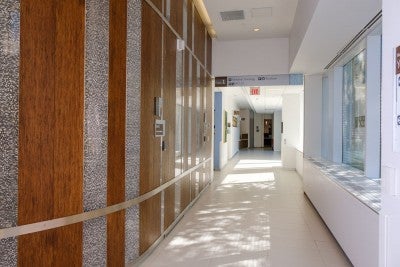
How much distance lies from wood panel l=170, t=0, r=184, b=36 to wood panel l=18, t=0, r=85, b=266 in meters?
2.16

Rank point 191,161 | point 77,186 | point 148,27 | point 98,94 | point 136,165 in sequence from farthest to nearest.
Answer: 1. point 191,161
2. point 148,27
3. point 136,165
4. point 98,94
5. point 77,186

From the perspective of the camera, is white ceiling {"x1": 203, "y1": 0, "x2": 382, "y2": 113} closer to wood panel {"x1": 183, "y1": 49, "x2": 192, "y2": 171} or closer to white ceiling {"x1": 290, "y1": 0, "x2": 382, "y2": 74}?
white ceiling {"x1": 290, "y1": 0, "x2": 382, "y2": 74}

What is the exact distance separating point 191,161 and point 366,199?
3.13 m

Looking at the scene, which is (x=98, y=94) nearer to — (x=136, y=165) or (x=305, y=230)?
(x=136, y=165)

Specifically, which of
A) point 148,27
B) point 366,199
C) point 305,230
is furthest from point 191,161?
point 366,199

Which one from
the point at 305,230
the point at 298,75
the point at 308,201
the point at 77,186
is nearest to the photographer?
the point at 77,186

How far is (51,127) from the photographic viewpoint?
2066 mm

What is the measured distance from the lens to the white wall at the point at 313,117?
21.5 ft

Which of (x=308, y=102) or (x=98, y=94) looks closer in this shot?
(x=98, y=94)

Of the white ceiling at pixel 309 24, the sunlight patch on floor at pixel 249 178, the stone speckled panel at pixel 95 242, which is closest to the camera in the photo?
the stone speckled panel at pixel 95 242

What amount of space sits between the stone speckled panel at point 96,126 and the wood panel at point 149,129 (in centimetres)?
63

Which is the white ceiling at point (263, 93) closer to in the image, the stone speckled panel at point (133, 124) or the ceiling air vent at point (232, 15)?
the ceiling air vent at point (232, 15)

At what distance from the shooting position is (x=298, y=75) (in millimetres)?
7141

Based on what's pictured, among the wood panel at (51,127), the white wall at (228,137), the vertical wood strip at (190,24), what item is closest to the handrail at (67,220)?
the wood panel at (51,127)
